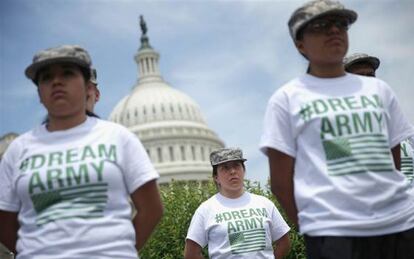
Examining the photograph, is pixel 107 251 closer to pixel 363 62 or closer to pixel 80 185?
pixel 80 185

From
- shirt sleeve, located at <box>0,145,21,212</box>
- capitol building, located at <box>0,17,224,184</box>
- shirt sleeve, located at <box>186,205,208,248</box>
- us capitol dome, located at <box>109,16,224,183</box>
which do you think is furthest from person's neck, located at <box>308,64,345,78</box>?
us capitol dome, located at <box>109,16,224,183</box>

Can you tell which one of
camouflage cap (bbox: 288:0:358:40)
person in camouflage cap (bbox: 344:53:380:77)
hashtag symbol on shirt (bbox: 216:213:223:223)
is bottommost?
hashtag symbol on shirt (bbox: 216:213:223:223)

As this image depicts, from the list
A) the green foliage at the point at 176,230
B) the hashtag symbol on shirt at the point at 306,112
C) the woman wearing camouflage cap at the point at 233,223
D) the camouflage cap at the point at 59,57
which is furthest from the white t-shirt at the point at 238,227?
the green foliage at the point at 176,230

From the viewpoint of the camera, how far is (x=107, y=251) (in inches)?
121

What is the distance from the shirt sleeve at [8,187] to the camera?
3.37 m

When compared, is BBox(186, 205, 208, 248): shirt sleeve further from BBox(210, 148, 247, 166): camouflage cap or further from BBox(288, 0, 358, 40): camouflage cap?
BBox(288, 0, 358, 40): camouflage cap

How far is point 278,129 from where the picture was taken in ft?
11.1

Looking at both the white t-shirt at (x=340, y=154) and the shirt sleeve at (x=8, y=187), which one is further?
the shirt sleeve at (x=8, y=187)

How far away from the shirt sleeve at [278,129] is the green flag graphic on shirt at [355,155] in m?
0.20

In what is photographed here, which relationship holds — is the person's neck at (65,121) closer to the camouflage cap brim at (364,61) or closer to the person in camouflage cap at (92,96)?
the person in camouflage cap at (92,96)

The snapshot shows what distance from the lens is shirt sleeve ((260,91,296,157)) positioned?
133 inches

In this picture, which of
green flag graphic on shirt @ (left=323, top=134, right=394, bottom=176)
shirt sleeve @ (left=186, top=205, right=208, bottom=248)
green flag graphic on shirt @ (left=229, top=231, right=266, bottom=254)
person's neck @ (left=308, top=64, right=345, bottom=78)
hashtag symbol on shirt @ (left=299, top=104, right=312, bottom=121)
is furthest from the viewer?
shirt sleeve @ (left=186, top=205, right=208, bottom=248)

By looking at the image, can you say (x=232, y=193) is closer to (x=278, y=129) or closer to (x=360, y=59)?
(x=360, y=59)

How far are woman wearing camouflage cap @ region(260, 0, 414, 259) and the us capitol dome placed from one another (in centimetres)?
7985
